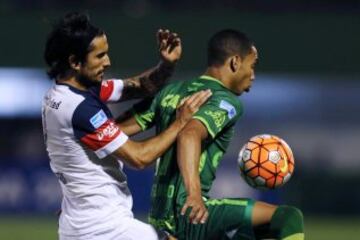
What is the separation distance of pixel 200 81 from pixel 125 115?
751 millimetres

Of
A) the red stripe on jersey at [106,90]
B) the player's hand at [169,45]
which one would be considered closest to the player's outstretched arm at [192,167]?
the player's hand at [169,45]

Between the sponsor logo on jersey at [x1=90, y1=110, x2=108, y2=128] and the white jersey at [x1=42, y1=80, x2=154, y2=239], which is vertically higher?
the sponsor logo on jersey at [x1=90, y1=110, x2=108, y2=128]

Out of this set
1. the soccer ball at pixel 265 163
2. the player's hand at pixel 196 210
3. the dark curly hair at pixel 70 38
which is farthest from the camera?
the soccer ball at pixel 265 163

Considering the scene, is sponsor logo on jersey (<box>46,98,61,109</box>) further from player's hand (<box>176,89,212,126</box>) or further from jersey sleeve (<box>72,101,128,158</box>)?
player's hand (<box>176,89,212,126</box>)

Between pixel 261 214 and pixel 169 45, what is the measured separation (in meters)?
1.44

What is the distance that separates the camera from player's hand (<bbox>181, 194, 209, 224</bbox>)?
21.4 feet

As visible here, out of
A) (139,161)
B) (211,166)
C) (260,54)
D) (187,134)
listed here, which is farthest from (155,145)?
(260,54)

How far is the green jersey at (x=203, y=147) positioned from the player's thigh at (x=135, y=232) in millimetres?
300

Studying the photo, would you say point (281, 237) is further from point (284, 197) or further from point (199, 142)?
point (284, 197)

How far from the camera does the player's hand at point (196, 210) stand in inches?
257

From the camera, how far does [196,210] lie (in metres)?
6.54

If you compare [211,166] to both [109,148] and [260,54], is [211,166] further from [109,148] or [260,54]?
[260,54]

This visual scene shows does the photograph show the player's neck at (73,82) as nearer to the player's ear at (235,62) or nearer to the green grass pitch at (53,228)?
the player's ear at (235,62)

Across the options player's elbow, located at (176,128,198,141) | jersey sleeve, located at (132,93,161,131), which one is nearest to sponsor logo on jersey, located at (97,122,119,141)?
player's elbow, located at (176,128,198,141)
